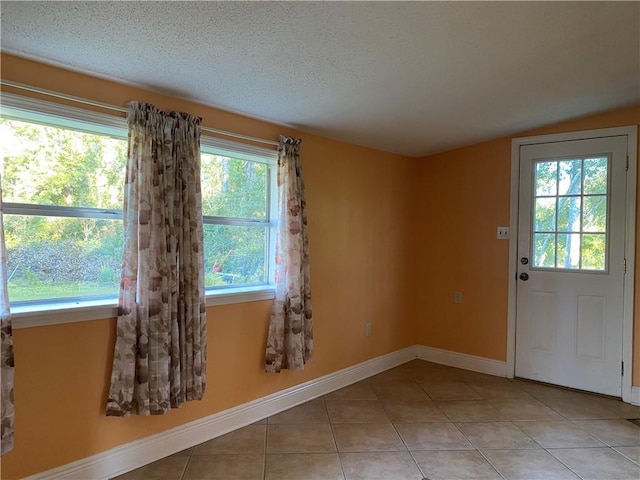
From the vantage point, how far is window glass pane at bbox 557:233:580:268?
3432 mm

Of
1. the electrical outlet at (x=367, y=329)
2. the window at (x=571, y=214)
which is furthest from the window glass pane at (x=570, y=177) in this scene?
the electrical outlet at (x=367, y=329)

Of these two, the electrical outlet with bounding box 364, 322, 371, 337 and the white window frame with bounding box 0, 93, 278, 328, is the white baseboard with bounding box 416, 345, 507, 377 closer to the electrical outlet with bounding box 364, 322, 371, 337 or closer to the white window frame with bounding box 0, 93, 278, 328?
the electrical outlet with bounding box 364, 322, 371, 337

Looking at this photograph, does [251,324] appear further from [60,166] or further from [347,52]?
[347,52]

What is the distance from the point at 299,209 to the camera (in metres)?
2.89

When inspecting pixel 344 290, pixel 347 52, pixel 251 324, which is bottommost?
pixel 251 324

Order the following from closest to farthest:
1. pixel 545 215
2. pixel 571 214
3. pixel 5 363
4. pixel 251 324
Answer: pixel 5 363 < pixel 251 324 < pixel 571 214 < pixel 545 215

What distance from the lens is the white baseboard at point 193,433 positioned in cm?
203

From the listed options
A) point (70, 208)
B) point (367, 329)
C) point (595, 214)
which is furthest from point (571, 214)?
point (70, 208)

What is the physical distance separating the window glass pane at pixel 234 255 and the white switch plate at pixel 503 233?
229 cm

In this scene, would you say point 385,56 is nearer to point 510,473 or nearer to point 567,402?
point 510,473

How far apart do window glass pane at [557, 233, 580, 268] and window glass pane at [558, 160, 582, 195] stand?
39cm

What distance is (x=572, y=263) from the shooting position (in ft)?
11.3

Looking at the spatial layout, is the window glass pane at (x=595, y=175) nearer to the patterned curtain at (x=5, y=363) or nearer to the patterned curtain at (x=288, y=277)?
the patterned curtain at (x=288, y=277)

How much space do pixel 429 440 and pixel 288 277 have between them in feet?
4.67
